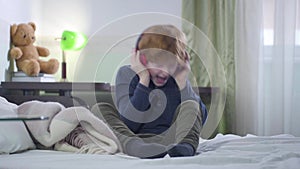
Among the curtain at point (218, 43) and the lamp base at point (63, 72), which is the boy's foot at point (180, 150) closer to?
the curtain at point (218, 43)

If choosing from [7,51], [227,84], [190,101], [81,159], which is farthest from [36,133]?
[227,84]

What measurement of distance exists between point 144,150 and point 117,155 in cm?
7

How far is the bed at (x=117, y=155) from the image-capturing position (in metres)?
0.93

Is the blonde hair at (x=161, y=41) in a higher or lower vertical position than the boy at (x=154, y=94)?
higher

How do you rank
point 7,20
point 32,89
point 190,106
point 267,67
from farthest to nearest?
point 267,67 < point 7,20 < point 32,89 < point 190,106

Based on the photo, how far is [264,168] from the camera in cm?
89

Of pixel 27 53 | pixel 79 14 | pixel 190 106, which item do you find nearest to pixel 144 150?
pixel 190 106

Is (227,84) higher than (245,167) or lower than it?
higher

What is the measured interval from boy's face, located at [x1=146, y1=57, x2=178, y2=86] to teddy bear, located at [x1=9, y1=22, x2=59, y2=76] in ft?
3.81

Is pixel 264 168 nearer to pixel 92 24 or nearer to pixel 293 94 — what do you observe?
pixel 293 94

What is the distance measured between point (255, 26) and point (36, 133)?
66.2 inches

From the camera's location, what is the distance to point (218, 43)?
2.57m

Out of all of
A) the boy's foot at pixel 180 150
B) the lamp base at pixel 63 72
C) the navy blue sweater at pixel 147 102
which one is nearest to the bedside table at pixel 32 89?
the lamp base at pixel 63 72

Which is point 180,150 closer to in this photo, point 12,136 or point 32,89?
point 12,136
